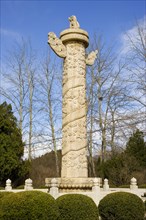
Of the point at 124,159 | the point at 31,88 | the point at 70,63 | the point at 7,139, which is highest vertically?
the point at 31,88

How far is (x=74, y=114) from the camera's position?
9.41 m

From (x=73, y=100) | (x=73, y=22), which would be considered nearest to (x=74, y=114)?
(x=73, y=100)

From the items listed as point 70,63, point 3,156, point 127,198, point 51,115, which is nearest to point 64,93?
point 70,63

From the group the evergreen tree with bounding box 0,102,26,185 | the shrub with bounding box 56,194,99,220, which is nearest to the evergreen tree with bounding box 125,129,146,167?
the evergreen tree with bounding box 0,102,26,185

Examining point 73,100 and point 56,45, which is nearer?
point 73,100

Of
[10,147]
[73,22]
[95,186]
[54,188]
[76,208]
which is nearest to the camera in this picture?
[76,208]

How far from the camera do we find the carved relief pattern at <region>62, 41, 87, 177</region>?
9172 millimetres

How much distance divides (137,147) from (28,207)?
1529cm

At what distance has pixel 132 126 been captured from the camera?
813 inches

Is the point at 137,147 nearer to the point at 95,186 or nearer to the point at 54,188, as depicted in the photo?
the point at 95,186

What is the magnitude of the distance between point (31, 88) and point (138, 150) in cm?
852

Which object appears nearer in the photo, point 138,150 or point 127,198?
point 127,198

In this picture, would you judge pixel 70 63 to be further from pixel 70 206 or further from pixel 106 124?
pixel 106 124

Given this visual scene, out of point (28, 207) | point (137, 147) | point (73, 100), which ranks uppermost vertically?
point (73, 100)
